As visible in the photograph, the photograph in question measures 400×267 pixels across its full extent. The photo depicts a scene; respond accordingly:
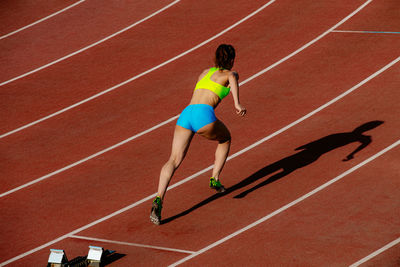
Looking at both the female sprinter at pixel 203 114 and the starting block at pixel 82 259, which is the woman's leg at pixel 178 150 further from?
the starting block at pixel 82 259

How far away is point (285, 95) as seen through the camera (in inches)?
424

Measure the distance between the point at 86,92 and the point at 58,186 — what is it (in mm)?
3182

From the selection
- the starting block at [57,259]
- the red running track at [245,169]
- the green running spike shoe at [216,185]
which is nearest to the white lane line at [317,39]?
the red running track at [245,169]

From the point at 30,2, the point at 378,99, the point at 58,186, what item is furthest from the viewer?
the point at 30,2

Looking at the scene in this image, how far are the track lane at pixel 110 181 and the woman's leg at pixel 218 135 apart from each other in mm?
537

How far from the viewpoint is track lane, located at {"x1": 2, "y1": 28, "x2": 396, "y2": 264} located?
7918 mm

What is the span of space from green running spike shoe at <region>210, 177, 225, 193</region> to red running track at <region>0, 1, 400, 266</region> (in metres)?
0.14

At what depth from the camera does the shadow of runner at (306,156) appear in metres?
8.16

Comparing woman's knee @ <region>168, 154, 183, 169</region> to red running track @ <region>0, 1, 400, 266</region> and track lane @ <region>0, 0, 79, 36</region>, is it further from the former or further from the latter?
track lane @ <region>0, 0, 79, 36</region>

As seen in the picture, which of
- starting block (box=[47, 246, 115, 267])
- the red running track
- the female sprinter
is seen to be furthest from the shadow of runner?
starting block (box=[47, 246, 115, 267])

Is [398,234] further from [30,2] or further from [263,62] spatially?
[30,2]

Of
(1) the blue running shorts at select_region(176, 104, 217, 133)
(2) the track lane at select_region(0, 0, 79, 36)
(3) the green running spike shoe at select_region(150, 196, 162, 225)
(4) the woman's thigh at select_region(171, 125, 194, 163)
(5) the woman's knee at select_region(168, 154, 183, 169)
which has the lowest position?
(3) the green running spike shoe at select_region(150, 196, 162, 225)

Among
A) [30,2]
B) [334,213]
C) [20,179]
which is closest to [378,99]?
[334,213]

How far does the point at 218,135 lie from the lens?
7.50 meters
